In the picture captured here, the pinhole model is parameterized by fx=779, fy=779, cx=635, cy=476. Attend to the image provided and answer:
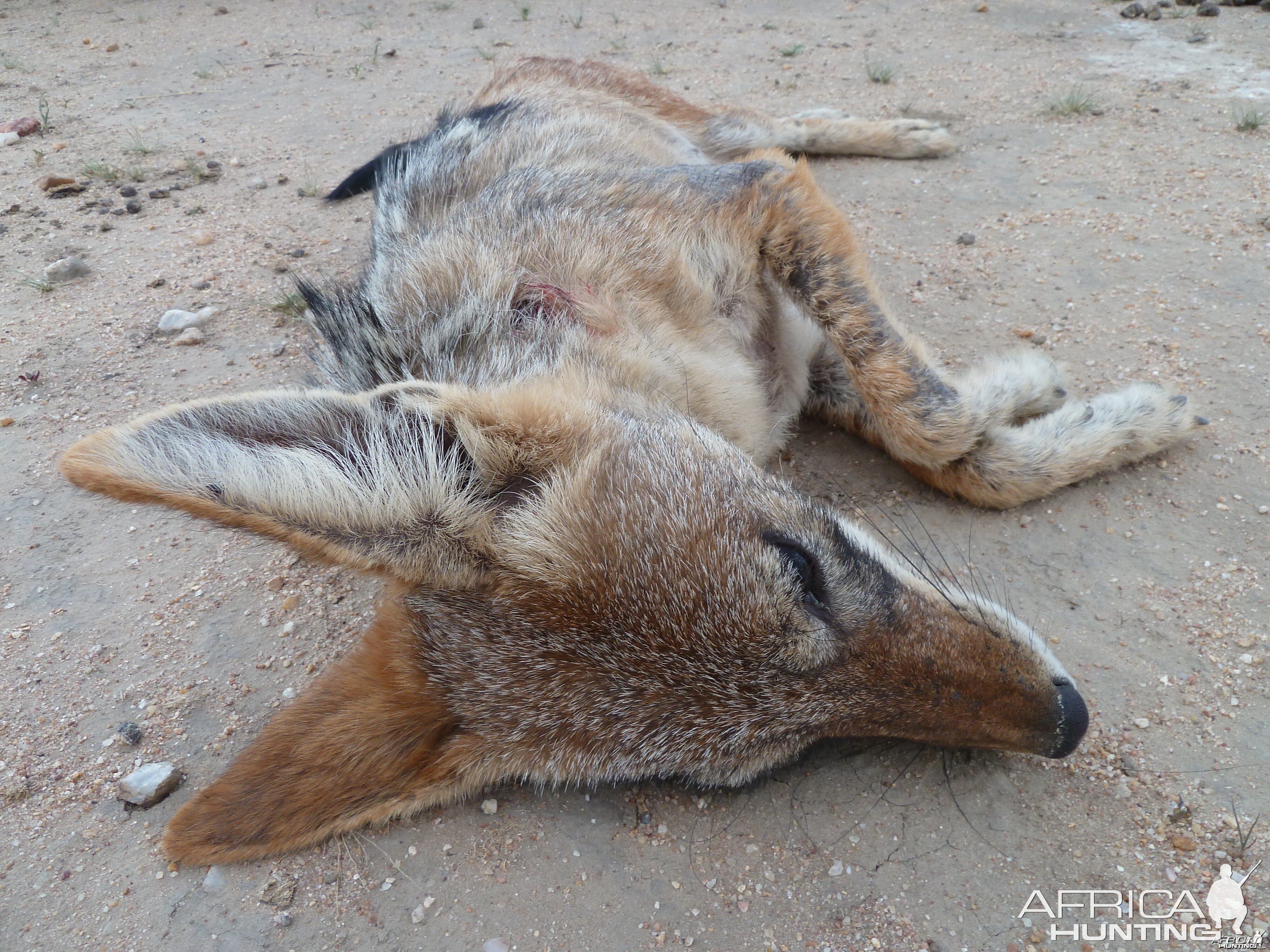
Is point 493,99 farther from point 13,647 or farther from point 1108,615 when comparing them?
point 1108,615

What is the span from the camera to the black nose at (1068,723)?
225 centimetres

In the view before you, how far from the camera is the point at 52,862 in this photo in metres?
2.61

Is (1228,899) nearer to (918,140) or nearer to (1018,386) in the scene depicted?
(1018,386)

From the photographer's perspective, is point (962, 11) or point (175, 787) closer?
point (175, 787)

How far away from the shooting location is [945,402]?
139 inches

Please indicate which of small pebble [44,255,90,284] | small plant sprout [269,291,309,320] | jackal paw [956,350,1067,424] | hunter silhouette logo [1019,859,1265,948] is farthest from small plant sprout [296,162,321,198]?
hunter silhouette logo [1019,859,1265,948]

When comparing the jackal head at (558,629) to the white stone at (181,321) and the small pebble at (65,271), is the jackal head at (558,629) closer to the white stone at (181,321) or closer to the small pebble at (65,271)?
the white stone at (181,321)

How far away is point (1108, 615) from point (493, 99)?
536cm

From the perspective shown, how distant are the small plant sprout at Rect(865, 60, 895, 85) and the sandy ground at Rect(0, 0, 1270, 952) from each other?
0.35 metres

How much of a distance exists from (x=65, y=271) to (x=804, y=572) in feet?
19.5

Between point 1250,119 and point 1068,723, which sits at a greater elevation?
point 1250,119

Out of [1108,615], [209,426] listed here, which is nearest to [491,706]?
[209,426]

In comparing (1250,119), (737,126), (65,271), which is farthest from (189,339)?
(1250,119)

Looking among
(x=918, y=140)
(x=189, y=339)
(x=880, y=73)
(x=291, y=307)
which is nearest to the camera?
(x=189, y=339)
